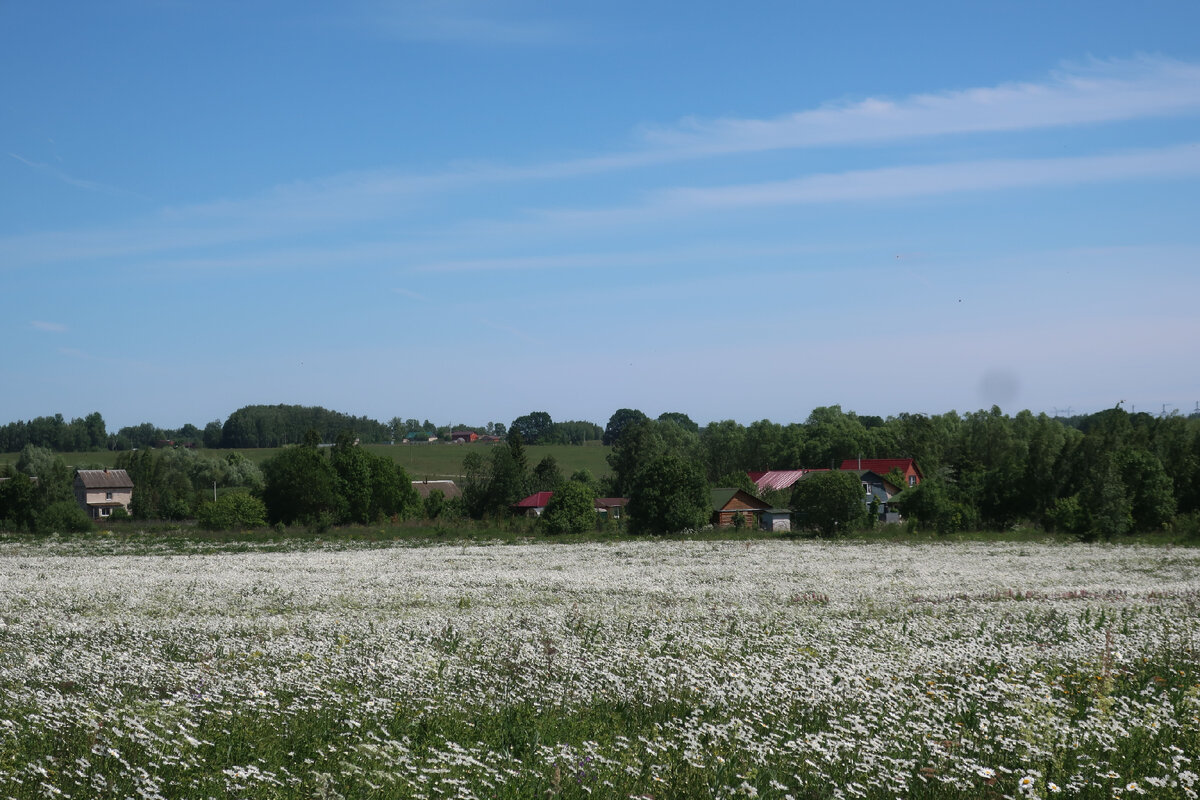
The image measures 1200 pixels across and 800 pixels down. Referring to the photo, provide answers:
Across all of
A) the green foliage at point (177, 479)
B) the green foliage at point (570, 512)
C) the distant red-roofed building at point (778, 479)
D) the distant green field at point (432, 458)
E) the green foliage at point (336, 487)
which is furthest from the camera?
the distant green field at point (432, 458)

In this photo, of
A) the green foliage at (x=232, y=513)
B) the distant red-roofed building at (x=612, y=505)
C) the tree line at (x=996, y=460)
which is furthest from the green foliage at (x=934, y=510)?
the green foliage at (x=232, y=513)

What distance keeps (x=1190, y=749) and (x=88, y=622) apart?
60.3 ft

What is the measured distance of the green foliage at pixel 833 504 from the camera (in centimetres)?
5916

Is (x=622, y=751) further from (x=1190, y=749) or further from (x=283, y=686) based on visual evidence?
(x=1190, y=749)

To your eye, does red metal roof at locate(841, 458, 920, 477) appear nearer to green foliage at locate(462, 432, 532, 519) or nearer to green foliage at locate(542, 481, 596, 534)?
green foliage at locate(462, 432, 532, 519)

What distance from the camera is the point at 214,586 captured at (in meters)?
28.1

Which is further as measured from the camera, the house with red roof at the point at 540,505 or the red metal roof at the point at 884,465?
the red metal roof at the point at 884,465

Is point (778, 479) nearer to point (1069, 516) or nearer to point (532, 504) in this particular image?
point (532, 504)

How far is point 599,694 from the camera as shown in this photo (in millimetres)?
11445

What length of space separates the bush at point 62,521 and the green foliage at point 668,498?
119 feet

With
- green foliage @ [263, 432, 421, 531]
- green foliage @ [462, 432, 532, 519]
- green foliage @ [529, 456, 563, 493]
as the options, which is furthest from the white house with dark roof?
green foliage @ [462, 432, 532, 519]

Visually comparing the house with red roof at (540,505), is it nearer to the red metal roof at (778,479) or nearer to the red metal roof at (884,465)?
the red metal roof at (778,479)

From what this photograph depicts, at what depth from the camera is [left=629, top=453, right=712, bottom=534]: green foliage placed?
6209 cm

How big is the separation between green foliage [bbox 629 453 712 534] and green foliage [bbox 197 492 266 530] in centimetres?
2859
